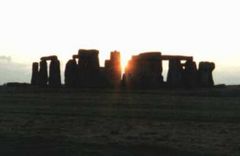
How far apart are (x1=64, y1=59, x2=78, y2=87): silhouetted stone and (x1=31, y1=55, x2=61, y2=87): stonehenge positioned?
4.46 ft

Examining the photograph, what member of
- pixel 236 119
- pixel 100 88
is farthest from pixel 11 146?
pixel 100 88

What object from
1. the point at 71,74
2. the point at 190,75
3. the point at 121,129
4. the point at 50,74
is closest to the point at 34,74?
the point at 50,74

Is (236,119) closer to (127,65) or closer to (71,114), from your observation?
(71,114)

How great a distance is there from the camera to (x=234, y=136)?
2006cm

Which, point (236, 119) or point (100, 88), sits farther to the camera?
point (100, 88)

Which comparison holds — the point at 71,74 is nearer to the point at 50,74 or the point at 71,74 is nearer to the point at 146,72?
the point at 50,74

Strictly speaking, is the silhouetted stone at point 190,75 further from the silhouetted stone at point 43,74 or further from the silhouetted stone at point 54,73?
the silhouetted stone at point 43,74

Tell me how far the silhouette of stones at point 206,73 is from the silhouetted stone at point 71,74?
35.0ft

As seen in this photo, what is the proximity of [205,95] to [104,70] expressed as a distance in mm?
15814

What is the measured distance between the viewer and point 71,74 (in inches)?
2261

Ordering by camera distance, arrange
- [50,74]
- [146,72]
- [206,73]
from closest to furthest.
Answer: [146,72], [206,73], [50,74]

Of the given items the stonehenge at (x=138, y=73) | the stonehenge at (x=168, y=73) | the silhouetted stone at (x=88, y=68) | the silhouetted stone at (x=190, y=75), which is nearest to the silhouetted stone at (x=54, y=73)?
the stonehenge at (x=138, y=73)

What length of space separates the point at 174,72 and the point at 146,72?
98.5 inches

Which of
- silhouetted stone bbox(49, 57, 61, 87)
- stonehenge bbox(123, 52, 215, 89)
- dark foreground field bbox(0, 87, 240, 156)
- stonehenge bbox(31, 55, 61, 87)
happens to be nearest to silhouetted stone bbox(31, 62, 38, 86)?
stonehenge bbox(31, 55, 61, 87)
